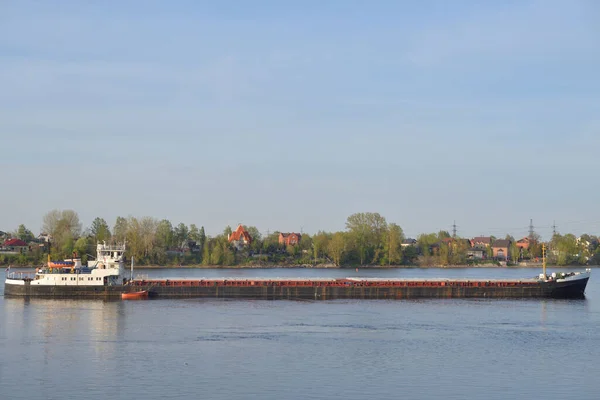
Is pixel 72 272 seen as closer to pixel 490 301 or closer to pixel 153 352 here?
pixel 153 352

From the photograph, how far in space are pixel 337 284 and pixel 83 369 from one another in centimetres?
4141

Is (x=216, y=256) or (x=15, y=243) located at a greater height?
(x=15, y=243)

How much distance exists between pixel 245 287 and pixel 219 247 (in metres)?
97.0

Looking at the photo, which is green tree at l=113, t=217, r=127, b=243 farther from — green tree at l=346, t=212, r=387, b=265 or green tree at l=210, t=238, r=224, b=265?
green tree at l=346, t=212, r=387, b=265

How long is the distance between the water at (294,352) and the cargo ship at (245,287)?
4.78 metres

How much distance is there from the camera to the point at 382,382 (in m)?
38.3

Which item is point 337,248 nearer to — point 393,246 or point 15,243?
point 393,246

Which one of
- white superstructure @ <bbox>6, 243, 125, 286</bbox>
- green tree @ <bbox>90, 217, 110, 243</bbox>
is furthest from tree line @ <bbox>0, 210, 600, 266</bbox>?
white superstructure @ <bbox>6, 243, 125, 286</bbox>

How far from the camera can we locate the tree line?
156 meters

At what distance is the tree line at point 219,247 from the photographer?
15650 cm

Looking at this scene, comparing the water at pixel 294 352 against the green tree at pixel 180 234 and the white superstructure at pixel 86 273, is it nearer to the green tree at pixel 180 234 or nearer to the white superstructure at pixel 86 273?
the white superstructure at pixel 86 273

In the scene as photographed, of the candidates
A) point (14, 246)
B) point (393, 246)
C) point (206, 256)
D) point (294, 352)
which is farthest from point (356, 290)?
point (14, 246)

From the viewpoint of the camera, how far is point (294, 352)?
4538cm

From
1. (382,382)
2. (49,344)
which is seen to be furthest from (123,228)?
(382,382)
